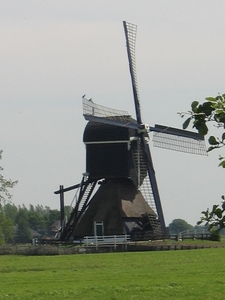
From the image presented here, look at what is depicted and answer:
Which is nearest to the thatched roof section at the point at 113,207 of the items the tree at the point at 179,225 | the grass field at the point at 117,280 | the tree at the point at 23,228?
the grass field at the point at 117,280

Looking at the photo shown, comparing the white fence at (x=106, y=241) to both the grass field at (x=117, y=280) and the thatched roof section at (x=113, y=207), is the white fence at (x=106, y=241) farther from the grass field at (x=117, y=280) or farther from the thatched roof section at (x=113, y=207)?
the grass field at (x=117, y=280)

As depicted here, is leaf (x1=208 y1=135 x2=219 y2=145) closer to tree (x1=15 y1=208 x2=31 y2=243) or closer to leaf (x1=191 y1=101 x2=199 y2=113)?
leaf (x1=191 y1=101 x2=199 y2=113)

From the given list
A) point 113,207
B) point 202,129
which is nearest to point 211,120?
point 202,129

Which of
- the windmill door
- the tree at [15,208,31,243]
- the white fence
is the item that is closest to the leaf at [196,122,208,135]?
the white fence

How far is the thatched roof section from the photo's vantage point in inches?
1574

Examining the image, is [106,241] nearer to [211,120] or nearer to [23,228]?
[211,120]

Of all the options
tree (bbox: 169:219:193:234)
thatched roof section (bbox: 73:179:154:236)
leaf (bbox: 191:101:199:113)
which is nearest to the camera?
leaf (bbox: 191:101:199:113)

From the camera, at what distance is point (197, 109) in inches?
159

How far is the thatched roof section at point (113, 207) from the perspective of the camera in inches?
1574

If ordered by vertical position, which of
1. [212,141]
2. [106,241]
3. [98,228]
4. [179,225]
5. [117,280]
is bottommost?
[117,280]

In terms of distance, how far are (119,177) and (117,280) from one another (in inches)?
881

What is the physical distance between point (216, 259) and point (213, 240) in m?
17.4

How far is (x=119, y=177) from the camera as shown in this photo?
40.2 metres

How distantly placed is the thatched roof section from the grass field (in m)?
14.8
